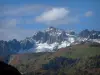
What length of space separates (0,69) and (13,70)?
1.80m

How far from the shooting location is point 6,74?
1539 inches

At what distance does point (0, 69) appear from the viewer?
3966cm

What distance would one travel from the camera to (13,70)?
4044 centimetres

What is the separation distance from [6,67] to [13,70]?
112 cm

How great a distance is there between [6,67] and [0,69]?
1.32m

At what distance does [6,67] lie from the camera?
4081cm

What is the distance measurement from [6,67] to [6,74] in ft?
6.19

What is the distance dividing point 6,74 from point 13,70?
1.58m
